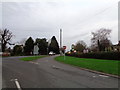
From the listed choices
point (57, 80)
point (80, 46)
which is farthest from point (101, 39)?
point (57, 80)

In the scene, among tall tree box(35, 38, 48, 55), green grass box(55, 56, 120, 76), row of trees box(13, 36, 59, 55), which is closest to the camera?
green grass box(55, 56, 120, 76)

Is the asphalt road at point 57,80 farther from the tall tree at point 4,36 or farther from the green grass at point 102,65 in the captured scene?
the tall tree at point 4,36

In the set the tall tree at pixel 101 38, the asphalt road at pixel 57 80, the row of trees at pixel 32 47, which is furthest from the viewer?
the row of trees at pixel 32 47

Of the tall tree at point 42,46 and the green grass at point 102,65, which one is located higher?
the tall tree at point 42,46

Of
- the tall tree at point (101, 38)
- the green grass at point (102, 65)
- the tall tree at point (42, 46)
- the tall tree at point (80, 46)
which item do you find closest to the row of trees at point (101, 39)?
the tall tree at point (101, 38)

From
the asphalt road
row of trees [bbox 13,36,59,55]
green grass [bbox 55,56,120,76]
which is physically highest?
row of trees [bbox 13,36,59,55]

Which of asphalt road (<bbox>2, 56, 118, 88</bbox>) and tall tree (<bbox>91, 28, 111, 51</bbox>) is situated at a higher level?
tall tree (<bbox>91, 28, 111, 51</bbox>)

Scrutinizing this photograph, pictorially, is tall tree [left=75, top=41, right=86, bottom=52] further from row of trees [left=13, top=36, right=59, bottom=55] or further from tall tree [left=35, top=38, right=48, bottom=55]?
tall tree [left=35, top=38, right=48, bottom=55]

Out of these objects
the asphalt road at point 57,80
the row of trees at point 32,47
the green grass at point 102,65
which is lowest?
the asphalt road at point 57,80

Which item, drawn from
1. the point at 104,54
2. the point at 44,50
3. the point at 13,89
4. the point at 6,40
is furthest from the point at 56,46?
the point at 13,89

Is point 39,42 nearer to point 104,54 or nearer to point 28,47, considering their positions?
point 28,47

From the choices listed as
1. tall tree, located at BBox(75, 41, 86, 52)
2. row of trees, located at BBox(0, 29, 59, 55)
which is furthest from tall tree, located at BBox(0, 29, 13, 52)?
tall tree, located at BBox(75, 41, 86, 52)

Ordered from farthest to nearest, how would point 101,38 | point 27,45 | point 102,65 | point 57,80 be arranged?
1. point 27,45
2. point 101,38
3. point 102,65
4. point 57,80

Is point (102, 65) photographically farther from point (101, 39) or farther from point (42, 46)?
point (42, 46)
